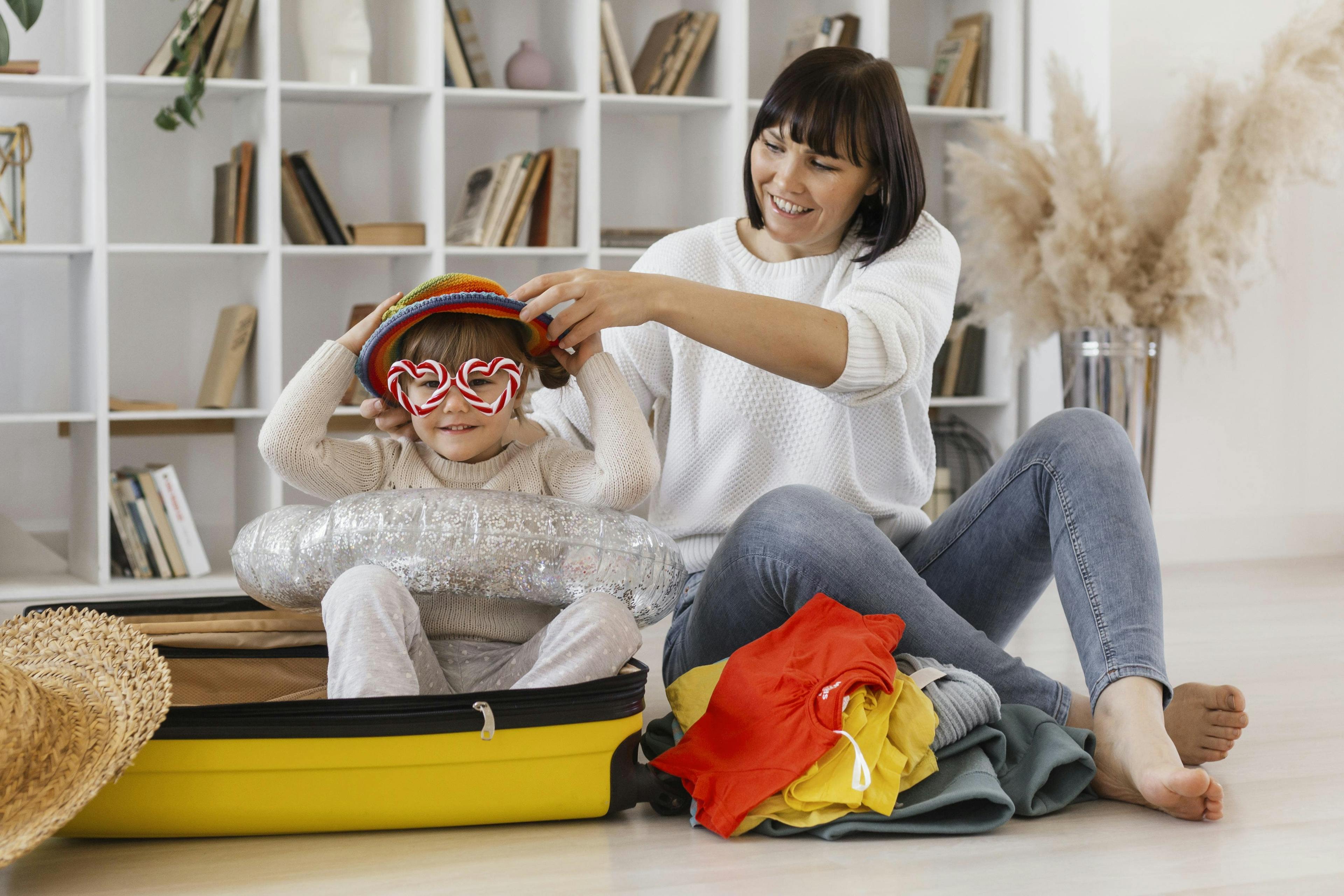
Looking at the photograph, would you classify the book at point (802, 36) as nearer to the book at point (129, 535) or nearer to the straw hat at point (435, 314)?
the book at point (129, 535)

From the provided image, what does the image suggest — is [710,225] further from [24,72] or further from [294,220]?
[24,72]

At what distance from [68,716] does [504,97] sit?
91.1 inches

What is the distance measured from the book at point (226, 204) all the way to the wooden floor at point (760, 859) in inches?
82.2

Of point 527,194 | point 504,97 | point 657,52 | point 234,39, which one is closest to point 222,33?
point 234,39

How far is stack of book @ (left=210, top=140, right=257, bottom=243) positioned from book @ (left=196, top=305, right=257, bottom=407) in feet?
0.57

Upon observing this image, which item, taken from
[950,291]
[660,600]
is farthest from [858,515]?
[950,291]

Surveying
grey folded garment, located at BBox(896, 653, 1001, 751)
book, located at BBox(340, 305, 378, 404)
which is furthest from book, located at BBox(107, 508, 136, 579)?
A: grey folded garment, located at BBox(896, 653, 1001, 751)

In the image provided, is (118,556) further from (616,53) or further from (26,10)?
(616,53)

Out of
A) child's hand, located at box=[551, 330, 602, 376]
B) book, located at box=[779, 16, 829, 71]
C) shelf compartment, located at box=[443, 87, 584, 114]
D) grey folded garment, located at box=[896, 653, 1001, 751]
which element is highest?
book, located at box=[779, 16, 829, 71]

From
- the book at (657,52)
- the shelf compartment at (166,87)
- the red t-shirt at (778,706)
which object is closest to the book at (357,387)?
the shelf compartment at (166,87)

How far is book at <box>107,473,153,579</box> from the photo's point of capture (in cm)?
306

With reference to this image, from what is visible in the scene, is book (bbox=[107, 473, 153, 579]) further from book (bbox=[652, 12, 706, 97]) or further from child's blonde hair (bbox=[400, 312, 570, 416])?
child's blonde hair (bbox=[400, 312, 570, 416])

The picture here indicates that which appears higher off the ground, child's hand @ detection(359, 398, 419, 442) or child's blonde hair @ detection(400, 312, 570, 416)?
child's blonde hair @ detection(400, 312, 570, 416)

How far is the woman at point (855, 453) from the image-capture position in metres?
1.44
